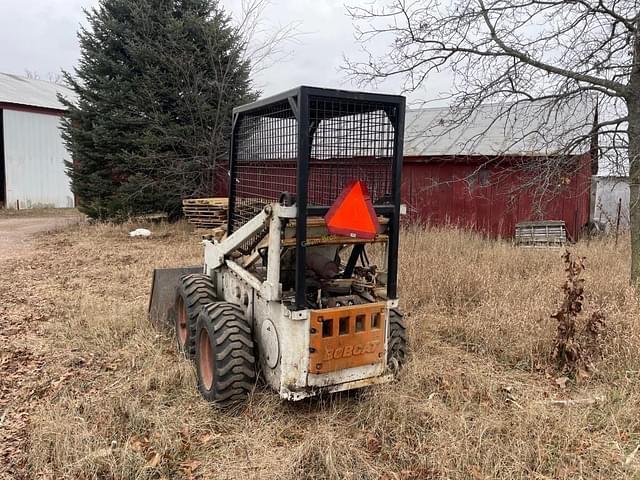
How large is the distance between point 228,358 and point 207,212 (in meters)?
8.07

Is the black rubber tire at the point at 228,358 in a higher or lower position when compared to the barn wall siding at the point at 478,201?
lower

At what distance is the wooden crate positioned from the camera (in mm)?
11461

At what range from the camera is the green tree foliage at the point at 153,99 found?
41.7ft

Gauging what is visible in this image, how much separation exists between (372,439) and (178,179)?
1116 cm

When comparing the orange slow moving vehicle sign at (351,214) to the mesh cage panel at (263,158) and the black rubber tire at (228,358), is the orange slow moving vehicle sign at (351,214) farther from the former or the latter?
the black rubber tire at (228,358)

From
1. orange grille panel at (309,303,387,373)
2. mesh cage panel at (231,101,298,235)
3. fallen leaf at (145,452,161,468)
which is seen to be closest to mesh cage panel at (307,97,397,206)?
mesh cage panel at (231,101,298,235)

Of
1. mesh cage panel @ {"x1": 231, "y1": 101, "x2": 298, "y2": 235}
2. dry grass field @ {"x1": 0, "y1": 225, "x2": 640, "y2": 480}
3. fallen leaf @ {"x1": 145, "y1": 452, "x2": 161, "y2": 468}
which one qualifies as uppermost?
mesh cage panel @ {"x1": 231, "y1": 101, "x2": 298, "y2": 235}

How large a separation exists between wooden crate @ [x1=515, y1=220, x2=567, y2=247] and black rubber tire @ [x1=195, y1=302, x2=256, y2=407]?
9.25m

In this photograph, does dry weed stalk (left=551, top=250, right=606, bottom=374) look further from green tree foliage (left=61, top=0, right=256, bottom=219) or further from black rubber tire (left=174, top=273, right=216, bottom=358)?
green tree foliage (left=61, top=0, right=256, bottom=219)

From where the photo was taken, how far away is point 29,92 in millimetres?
22375

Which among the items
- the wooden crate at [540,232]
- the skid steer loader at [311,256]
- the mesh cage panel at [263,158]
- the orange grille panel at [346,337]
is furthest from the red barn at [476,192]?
the orange grille panel at [346,337]

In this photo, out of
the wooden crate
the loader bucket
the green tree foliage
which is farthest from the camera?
the green tree foliage

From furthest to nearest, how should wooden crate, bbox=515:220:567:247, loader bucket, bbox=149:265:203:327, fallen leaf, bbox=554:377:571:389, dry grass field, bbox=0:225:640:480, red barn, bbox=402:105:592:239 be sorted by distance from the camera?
red barn, bbox=402:105:592:239, wooden crate, bbox=515:220:567:247, loader bucket, bbox=149:265:203:327, fallen leaf, bbox=554:377:571:389, dry grass field, bbox=0:225:640:480

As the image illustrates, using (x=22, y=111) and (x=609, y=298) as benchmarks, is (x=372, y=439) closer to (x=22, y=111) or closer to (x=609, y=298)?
(x=609, y=298)
